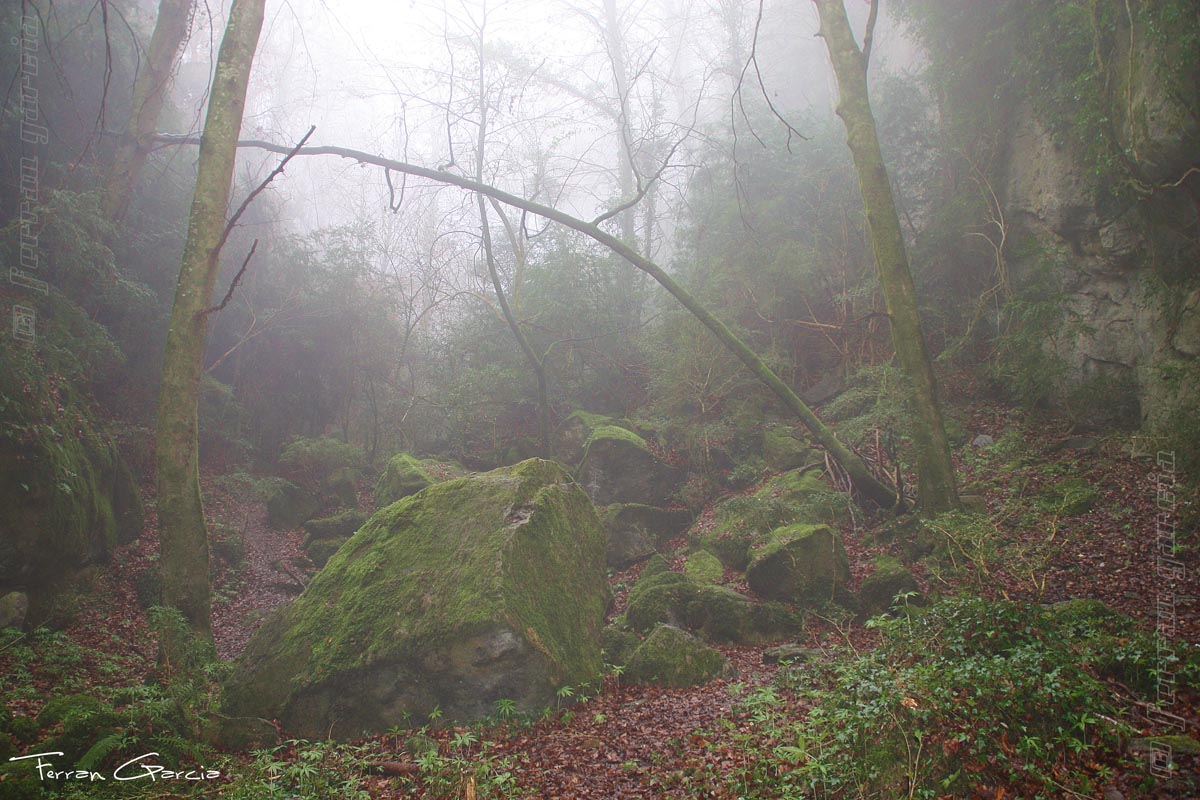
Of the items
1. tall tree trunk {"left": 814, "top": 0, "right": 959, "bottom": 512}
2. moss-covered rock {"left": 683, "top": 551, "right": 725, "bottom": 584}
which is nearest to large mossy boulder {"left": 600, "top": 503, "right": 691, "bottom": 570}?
moss-covered rock {"left": 683, "top": 551, "right": 725, "bottom": 584}

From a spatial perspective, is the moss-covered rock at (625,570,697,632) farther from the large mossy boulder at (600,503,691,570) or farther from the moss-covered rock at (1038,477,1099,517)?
the moss-covered rock at (1038,477,1099,517)

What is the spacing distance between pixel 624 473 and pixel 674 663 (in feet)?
21.1

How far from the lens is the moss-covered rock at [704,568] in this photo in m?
7.95

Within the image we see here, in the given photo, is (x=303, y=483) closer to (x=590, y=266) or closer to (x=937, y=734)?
(x=590, y=266)

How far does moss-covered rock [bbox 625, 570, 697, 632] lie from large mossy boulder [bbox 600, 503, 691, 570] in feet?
8.67

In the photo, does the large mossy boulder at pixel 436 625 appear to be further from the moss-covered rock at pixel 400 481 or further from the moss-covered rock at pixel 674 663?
the moss-covered rock at pixel 400 481

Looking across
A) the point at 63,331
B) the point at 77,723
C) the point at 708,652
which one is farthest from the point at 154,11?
the point at 708,652

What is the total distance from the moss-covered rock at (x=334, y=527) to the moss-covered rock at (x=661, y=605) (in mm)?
6939

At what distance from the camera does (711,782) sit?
356cm

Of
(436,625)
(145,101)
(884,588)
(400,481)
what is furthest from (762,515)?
(145,101)

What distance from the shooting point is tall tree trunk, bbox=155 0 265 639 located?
17.5ft

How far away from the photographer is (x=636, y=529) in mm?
9938

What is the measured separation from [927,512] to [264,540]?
429 inches

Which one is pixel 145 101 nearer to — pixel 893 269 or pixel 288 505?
pixel 288 505
